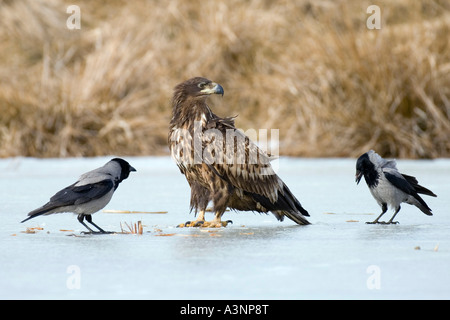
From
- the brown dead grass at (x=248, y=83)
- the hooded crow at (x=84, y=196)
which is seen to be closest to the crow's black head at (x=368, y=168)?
the hooded crow at (x=84, y=196)

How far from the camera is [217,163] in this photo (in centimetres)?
539

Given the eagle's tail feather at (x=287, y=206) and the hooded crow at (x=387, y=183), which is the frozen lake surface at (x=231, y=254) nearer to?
the eagle's tail feather at (x=287, y=206)

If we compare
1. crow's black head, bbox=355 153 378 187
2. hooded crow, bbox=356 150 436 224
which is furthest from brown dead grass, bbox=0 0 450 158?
crow's black head, bbox=355 153 378 187

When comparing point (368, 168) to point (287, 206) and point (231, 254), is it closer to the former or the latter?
point (287, 206)

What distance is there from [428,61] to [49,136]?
544 centimetres

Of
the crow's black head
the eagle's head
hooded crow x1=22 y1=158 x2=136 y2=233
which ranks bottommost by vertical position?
hooded crow x1=22 y1=158 x2=136 y2=233

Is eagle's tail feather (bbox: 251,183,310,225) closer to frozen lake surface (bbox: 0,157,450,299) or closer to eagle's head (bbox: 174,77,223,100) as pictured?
frozen lake surface (bbox: 0,157,450,299)

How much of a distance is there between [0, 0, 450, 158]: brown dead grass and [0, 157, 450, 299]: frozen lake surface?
11.6 feet

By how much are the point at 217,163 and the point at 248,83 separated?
8.64 metres

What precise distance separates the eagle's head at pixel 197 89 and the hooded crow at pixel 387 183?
1.14m

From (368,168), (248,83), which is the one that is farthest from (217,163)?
(248,83)

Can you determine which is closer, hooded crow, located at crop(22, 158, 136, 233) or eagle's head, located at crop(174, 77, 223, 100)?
hooded crow, located at crop(22, 158, 136, 233)

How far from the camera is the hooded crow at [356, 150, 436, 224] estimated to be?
5551mm
